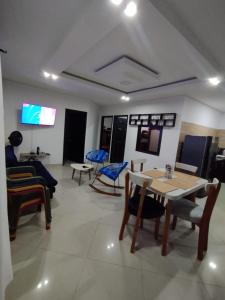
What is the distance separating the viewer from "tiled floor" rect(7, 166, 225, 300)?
1381 mm

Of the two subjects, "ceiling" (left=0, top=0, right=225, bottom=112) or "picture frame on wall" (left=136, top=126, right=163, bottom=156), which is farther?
"picture frame on wall" (left=136, top=126, right=163, bottom=156)

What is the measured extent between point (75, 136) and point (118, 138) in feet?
5.74

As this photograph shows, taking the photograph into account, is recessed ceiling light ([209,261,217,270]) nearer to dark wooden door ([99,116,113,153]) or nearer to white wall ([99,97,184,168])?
white wall ([99,97,184,168])

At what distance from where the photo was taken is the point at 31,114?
465 cm

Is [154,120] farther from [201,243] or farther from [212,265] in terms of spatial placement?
[212,265]

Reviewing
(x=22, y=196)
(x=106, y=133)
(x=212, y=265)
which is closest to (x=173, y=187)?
(x=212, y=265)

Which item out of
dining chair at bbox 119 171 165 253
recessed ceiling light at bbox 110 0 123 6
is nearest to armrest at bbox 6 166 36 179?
dining chair at bbox 119 171 165 253

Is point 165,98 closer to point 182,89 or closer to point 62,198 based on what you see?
point 182,89

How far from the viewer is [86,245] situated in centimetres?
189

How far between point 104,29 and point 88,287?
8.63ft

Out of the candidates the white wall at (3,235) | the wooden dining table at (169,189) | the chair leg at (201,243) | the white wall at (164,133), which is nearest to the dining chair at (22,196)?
the white wall at (3,235)

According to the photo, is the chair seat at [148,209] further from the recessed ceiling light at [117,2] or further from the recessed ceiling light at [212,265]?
the recessed ceiling light at [117,2]

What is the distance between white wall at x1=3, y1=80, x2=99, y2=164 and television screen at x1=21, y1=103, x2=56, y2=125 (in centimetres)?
21

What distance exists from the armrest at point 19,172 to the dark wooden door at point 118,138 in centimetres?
393
